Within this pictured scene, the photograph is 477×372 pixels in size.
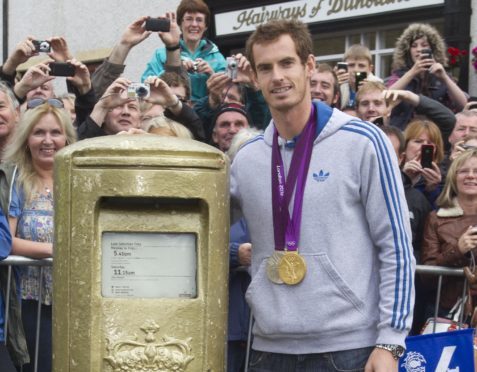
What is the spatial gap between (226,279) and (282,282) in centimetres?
21

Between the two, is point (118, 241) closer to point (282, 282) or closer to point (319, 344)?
point (282, 282)

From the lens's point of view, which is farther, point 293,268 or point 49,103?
point 49,103

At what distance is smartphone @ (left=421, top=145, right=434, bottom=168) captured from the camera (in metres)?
6.12

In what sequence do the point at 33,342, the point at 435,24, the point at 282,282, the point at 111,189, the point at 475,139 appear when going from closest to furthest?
the point at 111,189
the point at 282,282
the point at 33,342
the point at 475,139
the point at 435,24

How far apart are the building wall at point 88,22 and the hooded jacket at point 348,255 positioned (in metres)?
12.2

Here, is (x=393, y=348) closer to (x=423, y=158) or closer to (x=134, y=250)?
(x=134, y=250)

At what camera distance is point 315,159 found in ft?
11.5

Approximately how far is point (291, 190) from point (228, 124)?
295cm

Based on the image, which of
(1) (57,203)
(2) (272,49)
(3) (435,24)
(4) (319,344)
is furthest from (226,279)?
(3) (435,24)

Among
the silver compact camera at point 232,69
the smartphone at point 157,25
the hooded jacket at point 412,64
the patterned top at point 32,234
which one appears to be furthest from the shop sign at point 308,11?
the patterned top at point 32,234

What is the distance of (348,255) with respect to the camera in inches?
134

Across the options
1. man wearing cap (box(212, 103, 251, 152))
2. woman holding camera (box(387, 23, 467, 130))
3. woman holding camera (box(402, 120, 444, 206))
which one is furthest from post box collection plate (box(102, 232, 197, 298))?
woman holding camera (box(387, 23, 467, 130))

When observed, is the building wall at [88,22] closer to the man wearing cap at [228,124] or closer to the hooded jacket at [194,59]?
the hooded jacket at [194,59]

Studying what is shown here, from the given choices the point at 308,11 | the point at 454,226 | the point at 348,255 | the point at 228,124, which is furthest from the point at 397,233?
the point at 308,11
